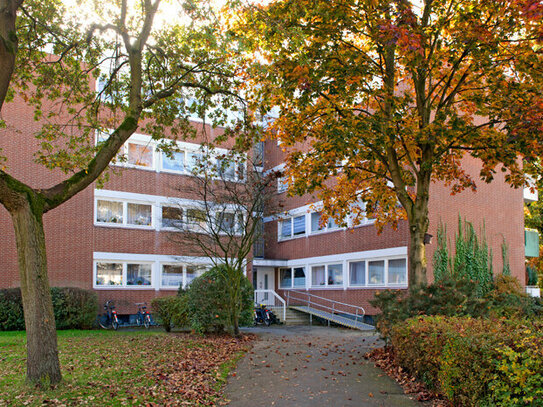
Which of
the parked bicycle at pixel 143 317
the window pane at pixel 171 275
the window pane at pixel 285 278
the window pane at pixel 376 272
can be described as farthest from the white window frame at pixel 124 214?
the window pane at pixel 376 272

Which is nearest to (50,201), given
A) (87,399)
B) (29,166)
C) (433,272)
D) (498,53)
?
(87,399)

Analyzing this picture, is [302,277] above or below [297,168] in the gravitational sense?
below

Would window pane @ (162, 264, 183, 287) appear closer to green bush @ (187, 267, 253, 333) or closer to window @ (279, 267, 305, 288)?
window @ (279, 267, 305, 288)

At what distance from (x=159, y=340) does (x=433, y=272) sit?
11383mm

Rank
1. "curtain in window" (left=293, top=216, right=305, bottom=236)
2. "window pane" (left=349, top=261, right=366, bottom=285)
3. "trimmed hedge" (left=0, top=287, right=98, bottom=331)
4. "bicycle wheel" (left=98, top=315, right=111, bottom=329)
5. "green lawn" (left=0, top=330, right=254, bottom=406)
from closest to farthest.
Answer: "green lawn" (left=0, top=330, right=254, bottom=406), "trimmed hedge" (left=0, top=287, right=98, bottom=331), "bicycle wheel" (left=98, top=315, right=111, bottom=329), "window pane" (left=349, top=261, right=366, bottom=285), "curtain in window" (left=293, top=216, right=305, bottom=236)

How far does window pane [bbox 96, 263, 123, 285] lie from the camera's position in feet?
73.3

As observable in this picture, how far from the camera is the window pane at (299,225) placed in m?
27.5

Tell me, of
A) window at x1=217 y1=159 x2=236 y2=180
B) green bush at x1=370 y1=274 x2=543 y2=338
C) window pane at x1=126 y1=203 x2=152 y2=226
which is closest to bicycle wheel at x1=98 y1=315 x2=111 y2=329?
window pane at x1=126 y1=203 x2=152 y2=226

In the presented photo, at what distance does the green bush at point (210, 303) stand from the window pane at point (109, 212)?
831cm

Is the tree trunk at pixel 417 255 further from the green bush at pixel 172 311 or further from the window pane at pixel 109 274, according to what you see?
the window pane at pixel 109 274

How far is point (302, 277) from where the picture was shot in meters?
27.5

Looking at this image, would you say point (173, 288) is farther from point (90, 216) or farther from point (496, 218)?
point (496, 218)

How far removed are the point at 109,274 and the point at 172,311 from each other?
7.08m

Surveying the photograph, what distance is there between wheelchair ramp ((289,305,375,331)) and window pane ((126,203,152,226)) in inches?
329
